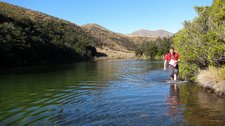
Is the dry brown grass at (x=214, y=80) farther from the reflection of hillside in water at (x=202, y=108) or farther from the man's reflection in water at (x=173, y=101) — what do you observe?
the man's reflection in water at (x=173, y=101)

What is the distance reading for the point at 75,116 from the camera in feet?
38.5

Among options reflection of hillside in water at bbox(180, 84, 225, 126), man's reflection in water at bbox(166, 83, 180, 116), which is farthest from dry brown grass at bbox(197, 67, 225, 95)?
man's reflection in water at bbox(166, 83, 180, 116)

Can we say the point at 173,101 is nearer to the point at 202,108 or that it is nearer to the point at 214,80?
the point at 202,108

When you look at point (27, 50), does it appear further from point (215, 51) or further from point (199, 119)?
point (199, 119)

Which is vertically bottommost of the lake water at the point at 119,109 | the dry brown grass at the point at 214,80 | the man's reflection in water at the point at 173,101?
the lake water at the point at 119,109

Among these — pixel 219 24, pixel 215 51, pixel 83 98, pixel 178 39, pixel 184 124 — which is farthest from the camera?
pixel 178 39

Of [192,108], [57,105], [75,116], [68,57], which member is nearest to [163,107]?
[192,108]

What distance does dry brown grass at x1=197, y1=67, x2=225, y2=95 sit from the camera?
620 inches

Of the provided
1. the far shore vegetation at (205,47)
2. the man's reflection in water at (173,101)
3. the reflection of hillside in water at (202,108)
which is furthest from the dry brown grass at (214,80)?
the man's reflection in water at (173,101)

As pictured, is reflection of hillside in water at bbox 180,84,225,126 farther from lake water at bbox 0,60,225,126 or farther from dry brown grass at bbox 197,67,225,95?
dry brown grass at bbox 197,67,225,95

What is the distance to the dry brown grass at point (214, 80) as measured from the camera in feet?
51.7

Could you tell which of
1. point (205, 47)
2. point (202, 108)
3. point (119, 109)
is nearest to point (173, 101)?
point (202, 108)

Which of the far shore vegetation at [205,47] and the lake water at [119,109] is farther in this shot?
the far shore vegetation at [205,47]

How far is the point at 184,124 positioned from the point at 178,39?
14.1 m
